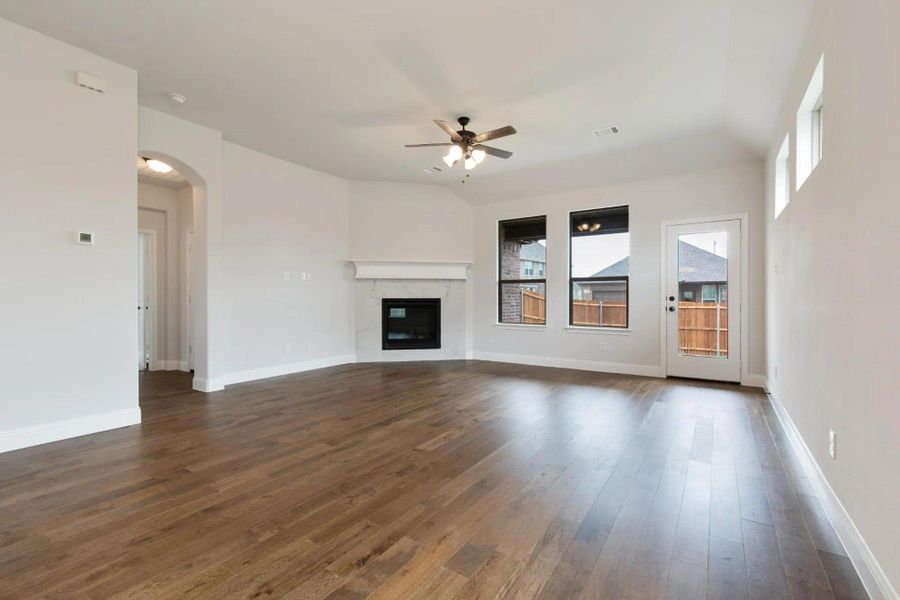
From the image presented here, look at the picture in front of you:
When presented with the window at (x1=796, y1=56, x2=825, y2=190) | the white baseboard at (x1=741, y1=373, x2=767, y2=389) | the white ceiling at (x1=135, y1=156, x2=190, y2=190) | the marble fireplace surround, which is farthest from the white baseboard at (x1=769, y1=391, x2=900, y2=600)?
the white ceiling at (x1=135, y1=156, x2=190, y2=190)

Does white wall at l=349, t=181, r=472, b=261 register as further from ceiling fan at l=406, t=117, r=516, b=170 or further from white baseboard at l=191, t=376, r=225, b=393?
white baseboard at l=191, t=376, r=225, b=393

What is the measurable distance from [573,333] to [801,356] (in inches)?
140

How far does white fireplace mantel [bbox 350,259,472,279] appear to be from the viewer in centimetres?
700

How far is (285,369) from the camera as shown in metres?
5.95

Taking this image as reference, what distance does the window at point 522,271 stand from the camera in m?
6.99

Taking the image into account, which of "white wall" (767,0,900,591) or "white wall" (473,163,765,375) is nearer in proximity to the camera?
"white wall" (767,0,900,591)

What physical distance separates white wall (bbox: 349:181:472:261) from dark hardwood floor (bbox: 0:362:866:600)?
3.67 metres

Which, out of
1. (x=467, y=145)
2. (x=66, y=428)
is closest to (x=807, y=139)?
(x=467, y=145)

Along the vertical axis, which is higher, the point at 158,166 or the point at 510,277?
the point at 158,166

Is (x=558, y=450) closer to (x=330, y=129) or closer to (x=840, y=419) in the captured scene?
(x=840, y=419)

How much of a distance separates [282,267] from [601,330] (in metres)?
4.72

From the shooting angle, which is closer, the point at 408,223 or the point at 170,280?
the point at 170,280

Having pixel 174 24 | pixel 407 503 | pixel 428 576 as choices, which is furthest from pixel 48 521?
pixel 174 24

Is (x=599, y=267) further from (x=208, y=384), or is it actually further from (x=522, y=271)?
(x=208, y=384)
